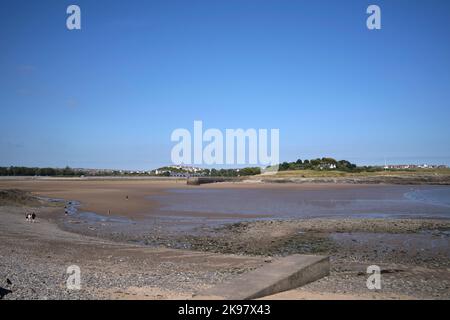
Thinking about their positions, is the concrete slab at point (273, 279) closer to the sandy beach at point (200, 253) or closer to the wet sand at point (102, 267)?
the sandy beach at point (200, 253)

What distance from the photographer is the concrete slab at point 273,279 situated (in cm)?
843

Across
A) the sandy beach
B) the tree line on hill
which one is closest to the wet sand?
the sandy beach

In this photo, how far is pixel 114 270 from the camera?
12.6 m

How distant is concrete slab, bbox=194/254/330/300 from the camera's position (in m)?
8.43

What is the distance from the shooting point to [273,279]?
9258mm

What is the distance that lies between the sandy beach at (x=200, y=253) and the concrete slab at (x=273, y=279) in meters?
0.25

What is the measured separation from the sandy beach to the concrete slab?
25 cm

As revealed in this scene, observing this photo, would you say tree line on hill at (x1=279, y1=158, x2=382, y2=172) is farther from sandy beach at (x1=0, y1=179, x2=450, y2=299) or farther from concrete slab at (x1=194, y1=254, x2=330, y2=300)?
concrete slab at (x1=194, y1=254, x2=330, y2=300)

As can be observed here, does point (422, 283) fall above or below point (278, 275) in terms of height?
below

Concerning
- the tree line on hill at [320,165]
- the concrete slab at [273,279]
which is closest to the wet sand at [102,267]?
the concrete slab at [273,279]
